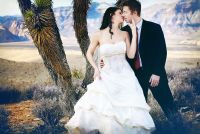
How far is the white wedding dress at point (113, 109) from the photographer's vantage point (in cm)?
824

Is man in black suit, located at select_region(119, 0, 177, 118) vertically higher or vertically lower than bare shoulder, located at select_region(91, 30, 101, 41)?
lower

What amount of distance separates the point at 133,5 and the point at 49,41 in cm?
154

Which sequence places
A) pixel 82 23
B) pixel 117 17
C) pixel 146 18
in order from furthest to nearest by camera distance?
pixel 146 18 < pixel 82 23 < pixel 117 17

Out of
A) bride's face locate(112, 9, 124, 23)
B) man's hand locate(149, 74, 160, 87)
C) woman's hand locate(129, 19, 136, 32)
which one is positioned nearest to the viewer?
bride's face locate(112, 9, 124, 23)

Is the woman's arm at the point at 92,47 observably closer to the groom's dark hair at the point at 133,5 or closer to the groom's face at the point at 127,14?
the groom's face at the point at 127,14

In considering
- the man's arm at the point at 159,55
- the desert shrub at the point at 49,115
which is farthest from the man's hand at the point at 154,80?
the desert shrub at the point at 49,115

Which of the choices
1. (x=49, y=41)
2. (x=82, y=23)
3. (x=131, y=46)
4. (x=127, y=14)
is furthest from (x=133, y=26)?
(x=49, y=41)

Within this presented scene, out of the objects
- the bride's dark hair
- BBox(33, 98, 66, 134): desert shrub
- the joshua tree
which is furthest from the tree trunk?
BBox(33, 98, 66, 134): desert shrub

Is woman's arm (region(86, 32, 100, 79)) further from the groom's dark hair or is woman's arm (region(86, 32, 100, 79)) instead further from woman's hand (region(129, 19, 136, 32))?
the groom's dark hair

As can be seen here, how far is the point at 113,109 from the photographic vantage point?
827cm

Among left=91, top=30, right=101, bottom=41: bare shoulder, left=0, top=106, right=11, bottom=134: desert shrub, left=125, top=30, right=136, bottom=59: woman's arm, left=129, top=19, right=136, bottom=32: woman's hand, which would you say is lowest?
left=0, top=106, right=11, bottom=134: desert shrub

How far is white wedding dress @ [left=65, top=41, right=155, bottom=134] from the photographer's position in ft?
27.0

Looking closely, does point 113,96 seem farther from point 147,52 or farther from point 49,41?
point 49,41

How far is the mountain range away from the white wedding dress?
1.26 m
